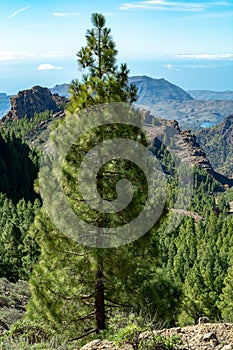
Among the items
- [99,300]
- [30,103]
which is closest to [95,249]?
[99,300]

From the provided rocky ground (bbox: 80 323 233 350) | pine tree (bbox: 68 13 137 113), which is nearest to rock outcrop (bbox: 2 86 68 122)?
pine tree (bbox: 68 13 137 113)

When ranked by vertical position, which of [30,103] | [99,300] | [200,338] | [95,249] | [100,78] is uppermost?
[30,103]

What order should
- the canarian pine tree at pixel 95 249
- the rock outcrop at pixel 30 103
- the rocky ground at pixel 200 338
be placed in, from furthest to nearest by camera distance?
the rock outcrop at pixel 30 103
the canarian pine tree at pixel 95 249
the rocky ground at pixel 200 338

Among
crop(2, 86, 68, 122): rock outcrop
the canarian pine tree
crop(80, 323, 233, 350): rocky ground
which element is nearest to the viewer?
crop(80, 323, 233, 350): rocky ground

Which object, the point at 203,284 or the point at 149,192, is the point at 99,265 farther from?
the point at 203,284

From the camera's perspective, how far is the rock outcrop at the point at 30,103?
16788 centimetres

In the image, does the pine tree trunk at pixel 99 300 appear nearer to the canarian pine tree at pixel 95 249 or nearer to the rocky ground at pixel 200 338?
the canarian pine tree at pixel 95 249

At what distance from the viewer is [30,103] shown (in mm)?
173000

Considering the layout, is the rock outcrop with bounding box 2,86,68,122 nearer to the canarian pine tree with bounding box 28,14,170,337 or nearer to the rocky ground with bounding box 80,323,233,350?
the canarian pine tree with bounding box 28,14,170,337

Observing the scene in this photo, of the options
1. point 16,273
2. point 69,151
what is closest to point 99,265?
point 69,151

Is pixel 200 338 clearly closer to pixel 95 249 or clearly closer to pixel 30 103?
pixel 95 249

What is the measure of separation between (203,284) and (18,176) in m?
57.7

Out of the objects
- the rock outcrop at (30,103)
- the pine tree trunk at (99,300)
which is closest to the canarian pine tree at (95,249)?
the pine tree trunk at (99,300)

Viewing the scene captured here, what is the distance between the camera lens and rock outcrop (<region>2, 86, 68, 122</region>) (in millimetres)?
167875
